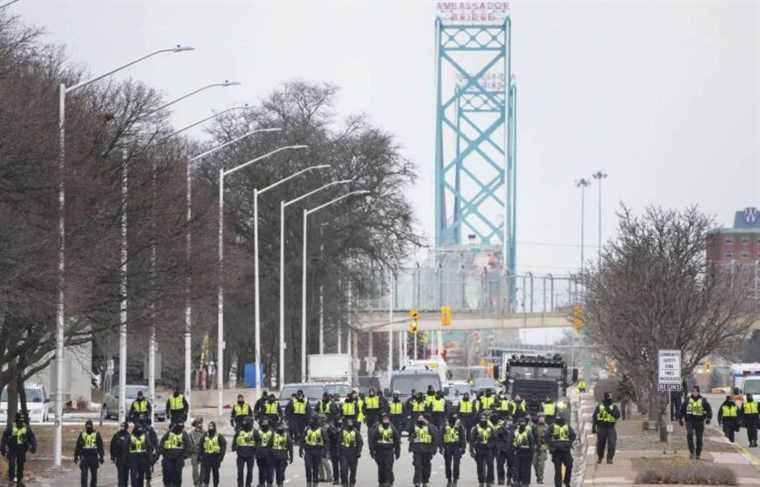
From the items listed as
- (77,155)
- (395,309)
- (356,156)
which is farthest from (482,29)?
(77,155)

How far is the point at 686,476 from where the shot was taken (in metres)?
34.4

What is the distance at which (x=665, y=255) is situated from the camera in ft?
165

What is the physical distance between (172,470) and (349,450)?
3653 mm

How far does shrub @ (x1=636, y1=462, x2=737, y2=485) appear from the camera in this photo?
112ft

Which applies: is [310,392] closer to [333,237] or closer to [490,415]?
[490,415]

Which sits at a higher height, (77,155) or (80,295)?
(77,155)

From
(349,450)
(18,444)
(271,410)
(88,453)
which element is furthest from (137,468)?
(271,410)

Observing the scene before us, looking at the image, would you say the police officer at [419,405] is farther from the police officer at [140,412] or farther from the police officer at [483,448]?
the police officer at [483,448]

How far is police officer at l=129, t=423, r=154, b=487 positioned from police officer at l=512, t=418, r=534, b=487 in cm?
647

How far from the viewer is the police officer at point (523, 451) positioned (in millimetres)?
34625

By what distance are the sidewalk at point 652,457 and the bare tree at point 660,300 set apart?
1003mm

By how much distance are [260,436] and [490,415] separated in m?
4.87

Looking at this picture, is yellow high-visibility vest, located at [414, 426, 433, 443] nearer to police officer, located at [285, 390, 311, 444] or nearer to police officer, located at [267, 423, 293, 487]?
police officer, located at [267, 423, 293, 487]

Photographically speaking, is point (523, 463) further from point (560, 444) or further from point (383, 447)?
point (383, 447)
